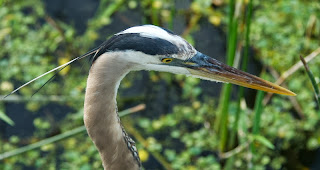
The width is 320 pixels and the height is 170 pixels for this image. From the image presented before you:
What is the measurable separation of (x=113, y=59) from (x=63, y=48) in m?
1.93

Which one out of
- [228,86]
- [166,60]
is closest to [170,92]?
[228,86]

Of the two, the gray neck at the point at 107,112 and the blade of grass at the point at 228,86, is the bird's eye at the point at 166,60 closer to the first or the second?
the gray neck at the point at 107,112

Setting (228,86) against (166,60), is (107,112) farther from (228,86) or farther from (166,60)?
(228,86)

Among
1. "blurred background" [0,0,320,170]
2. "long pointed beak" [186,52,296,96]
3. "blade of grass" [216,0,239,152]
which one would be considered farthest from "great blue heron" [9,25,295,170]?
"blurred background" [0,0,320,170]

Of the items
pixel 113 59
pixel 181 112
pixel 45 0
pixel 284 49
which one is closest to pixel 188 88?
pixel 181 112

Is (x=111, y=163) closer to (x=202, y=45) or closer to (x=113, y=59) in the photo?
(x=113, y=59)

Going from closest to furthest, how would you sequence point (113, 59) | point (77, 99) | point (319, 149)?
point (113, 59) → point (319, 149) → point (77, 99)

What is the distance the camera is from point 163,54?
133 cm

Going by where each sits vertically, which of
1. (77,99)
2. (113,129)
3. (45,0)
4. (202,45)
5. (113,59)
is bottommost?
(77,99)

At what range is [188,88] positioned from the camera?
2.88 metres

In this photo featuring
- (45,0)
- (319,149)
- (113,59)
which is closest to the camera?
(113,59)

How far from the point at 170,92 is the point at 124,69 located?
162 centimetres

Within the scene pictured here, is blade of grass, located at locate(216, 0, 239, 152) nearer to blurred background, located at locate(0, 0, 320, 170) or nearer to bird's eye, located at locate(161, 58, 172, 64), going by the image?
blurred background, located at locate(0, 0, 320, 170)

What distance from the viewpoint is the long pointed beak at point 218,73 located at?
1.44 metres
